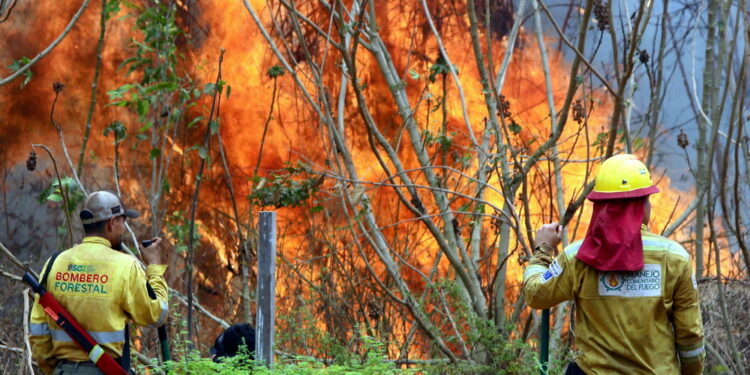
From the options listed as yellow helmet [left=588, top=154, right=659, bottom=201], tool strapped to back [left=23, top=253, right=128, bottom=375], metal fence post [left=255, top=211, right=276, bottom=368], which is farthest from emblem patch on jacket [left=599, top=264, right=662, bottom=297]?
tool strapped to back [left=23, top=253, right=128, bottom=375]

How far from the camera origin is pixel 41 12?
427 inches

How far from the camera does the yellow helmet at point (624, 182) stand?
137 inches

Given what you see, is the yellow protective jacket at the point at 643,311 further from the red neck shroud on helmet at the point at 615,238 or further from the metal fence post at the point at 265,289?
the metal fence post at the point at 265,289

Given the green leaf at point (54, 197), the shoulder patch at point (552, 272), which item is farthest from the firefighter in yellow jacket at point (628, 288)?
the green leaf at point (54, 197)

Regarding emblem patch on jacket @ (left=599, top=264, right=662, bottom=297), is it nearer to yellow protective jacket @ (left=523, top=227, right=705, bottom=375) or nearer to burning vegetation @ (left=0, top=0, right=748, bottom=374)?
yellow protective jacket @ (left=523, top=227, right=705, bottom=375)

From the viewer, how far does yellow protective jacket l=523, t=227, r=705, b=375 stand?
3.40 meters

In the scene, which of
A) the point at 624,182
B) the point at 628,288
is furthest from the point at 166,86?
the point at 628,288

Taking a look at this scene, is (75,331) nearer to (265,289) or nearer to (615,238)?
(265,289)

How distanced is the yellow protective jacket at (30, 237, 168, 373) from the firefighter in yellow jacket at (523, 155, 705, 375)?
2.04 metres

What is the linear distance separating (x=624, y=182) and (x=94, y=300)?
2.63 m

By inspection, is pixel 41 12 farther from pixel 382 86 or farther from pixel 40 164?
pixel 382 86

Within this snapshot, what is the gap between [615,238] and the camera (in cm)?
342

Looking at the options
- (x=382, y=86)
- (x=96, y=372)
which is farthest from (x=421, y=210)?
(x=382, y=86)

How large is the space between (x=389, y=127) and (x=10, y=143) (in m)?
5.01
